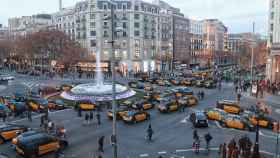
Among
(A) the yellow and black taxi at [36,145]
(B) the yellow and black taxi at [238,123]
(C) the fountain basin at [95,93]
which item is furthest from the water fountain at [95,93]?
(A) the yellow and black taxi at [36,145]

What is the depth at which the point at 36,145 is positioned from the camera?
2050 cm

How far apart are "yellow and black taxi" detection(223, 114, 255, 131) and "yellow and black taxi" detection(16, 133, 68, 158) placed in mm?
15953

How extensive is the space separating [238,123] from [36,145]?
59.1 ft

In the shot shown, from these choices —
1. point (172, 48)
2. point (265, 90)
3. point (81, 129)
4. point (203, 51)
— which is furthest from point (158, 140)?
point (203, 51)

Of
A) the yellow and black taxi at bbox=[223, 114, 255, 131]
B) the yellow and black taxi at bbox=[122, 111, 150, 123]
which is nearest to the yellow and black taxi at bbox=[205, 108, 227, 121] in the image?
the yellow and black taxi at bbox=[223, 114, 255, 131]

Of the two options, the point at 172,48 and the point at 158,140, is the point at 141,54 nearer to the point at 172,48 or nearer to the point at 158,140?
the point at 172,48

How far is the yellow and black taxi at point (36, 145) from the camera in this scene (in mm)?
20156

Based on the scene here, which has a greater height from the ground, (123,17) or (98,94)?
(123,17)

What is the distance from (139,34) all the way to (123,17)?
23.8ft

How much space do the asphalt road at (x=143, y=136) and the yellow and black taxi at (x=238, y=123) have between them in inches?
27.1

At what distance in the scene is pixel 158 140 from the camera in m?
24.8

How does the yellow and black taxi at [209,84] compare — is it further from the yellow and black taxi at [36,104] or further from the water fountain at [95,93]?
the yellow and black taxi at [36,104]

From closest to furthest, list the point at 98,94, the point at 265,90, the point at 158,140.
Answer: the point at 158,140
the point at 98,94
the point at 265,90

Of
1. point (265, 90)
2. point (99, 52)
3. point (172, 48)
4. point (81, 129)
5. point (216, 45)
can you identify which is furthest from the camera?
point (216, 45)
